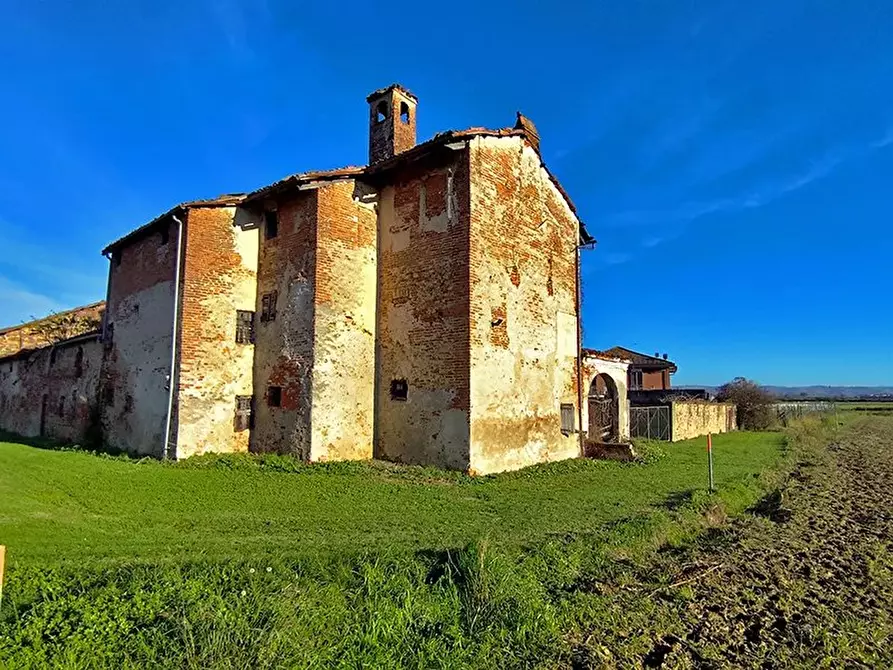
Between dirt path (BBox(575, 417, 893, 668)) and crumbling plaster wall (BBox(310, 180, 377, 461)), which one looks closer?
dirt path (BBox(575, 417, 893, 668))

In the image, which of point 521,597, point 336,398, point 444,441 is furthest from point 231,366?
point 521,597

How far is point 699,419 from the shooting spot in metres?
28.8

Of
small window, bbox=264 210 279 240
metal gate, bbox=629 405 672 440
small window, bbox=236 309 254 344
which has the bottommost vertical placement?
metal gate, bbox=629 405 672 440

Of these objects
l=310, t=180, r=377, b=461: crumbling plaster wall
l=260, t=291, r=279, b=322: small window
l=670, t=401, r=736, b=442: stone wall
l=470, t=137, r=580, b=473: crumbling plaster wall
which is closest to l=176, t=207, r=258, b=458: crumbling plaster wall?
l=260, t=291, r=279, b=322: small window

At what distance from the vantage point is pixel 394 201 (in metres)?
15.0

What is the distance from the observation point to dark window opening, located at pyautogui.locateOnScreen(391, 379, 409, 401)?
14.0 meters

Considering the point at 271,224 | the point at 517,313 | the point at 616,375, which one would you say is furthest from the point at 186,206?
the point at 616,375

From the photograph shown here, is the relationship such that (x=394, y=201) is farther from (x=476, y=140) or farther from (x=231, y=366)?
(x=231, y=366)

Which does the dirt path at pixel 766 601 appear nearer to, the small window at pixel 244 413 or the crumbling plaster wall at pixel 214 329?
the small window at pixel 244 413

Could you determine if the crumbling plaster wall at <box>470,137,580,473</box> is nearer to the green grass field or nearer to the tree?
the green grass field

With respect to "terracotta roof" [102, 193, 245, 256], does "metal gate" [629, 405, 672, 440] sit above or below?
below

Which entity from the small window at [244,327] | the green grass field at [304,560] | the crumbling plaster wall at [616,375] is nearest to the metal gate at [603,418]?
the crumbling plaster wall at [616,375]

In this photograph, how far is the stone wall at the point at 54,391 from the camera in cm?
1788

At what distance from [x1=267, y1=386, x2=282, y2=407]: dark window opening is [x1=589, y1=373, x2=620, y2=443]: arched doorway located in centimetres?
1217
